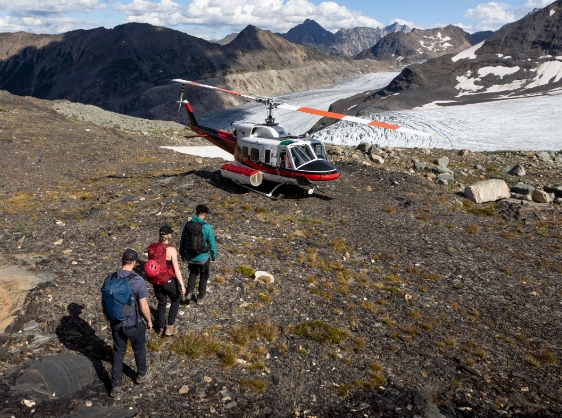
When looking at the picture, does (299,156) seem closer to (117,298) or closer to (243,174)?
(243,174)

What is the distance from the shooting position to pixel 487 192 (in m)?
21.2

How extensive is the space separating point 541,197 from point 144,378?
22141 mm

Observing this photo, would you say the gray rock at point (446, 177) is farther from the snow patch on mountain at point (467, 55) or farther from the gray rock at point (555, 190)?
the snow patch on mountain at point (467, 55)

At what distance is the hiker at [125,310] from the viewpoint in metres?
6.09

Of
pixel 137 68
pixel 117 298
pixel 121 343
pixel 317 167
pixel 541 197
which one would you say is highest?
pixel 137 68

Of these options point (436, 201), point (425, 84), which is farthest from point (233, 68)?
point (436, 201)

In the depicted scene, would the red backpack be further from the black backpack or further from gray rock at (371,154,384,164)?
gray rock at (371,154,384,164)

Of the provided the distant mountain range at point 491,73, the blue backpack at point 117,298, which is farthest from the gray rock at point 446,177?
the distant mountain range at point 491,73

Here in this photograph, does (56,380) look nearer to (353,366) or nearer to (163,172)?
(353,366)

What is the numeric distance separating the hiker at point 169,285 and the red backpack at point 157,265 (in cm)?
6

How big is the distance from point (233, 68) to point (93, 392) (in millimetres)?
190356

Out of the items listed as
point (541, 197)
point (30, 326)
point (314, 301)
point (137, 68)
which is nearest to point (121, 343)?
point (30, 326)

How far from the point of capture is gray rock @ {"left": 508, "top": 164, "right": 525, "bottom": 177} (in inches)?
1056

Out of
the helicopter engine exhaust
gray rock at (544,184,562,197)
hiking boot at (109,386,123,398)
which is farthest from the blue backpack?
gray rock at (544,184,562,197)
